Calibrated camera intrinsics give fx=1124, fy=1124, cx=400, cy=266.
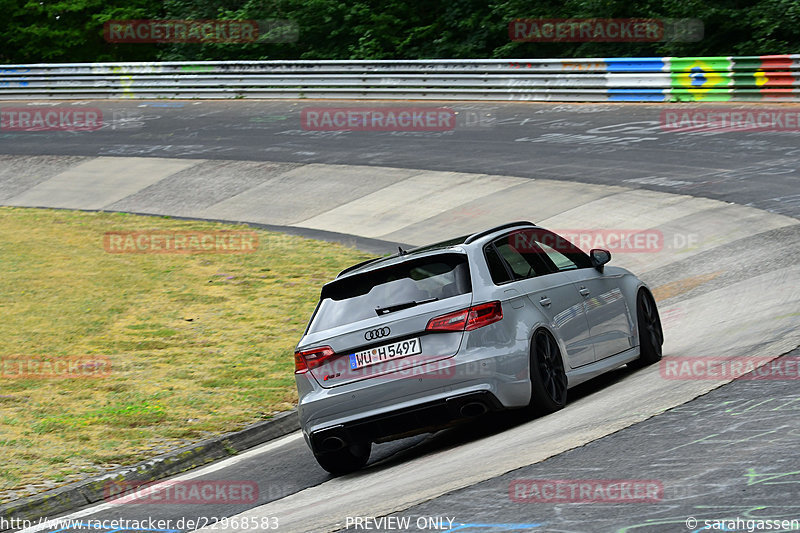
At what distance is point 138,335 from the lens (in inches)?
554

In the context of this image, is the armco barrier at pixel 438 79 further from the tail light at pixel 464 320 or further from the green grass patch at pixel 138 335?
the tail light at pixel 464 320

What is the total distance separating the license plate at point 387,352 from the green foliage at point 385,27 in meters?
23.4

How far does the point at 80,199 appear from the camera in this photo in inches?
981

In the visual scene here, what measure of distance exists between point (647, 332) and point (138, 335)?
267 inches

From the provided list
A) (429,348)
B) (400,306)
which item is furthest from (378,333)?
(429,348)

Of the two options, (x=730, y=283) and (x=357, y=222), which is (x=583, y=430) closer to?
(x=730, y=283)

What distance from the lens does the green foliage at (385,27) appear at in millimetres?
30281

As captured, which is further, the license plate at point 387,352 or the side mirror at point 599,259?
the side mirror at point 599,259

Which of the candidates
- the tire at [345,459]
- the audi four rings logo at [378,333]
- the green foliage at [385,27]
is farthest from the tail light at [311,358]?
the green foliage at [385,27]

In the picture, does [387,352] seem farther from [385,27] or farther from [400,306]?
[385,27]

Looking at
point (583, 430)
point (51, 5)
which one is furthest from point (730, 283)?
point (51, 5)

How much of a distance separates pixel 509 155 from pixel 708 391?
15848 mm

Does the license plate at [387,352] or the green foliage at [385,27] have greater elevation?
the green foliage at [385,27]

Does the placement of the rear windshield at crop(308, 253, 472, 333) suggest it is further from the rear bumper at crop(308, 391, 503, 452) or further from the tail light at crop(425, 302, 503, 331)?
the rear bumper at crop(308, 391, 503, 452)
